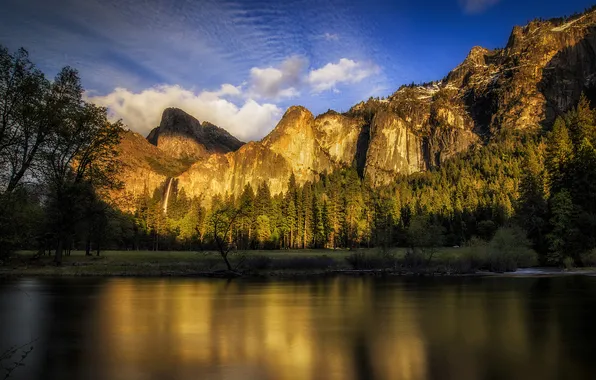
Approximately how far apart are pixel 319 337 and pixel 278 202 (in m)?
114

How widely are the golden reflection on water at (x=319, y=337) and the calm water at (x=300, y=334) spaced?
54 mm

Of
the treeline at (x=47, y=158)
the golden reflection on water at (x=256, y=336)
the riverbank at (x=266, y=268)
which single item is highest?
the treeline at (x=47, y=158)

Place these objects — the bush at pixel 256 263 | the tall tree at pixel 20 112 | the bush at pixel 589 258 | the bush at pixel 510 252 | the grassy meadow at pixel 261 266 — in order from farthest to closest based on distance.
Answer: the bush at pixel 589 258 → the bush at pixel 510 252 → the bush at pixel 256 263 → the grassy meadow at pixel 261 266 → the tall tree at pixel 20 112

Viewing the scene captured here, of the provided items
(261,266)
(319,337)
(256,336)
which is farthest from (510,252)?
(256,336)

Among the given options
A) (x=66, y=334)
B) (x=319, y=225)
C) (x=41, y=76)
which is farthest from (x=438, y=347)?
(x=319, y=225)

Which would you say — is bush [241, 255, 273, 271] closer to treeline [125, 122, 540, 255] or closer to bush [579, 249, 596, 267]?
bush [579, 249, 596, 267]

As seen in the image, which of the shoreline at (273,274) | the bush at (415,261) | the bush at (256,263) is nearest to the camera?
the shoreline at (273,274)

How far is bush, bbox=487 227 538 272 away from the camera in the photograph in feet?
173

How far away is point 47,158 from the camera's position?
863 inches

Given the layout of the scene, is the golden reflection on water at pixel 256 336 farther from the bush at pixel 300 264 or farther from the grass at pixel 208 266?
the bush at pixel 300 264

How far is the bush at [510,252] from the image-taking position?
173 ft

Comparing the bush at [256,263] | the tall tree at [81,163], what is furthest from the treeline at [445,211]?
the tall tree at [81,163]

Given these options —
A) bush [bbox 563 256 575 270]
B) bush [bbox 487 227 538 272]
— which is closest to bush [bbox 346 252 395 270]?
bush [bbox 487 227 538 272]

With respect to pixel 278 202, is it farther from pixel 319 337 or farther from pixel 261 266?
pixel 319 337
